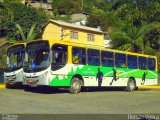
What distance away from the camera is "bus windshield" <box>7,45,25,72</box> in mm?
21406

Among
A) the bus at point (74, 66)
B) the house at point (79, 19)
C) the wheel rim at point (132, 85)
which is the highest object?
the house at point (79, 19)

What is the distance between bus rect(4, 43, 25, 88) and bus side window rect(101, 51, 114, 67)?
4.90 metres

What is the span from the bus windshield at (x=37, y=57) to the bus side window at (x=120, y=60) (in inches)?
245

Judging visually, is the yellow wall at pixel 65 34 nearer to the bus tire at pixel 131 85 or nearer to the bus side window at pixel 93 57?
the bus tire at pixel 131 85

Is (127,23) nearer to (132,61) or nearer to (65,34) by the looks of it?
(65,34)

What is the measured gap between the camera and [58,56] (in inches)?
773

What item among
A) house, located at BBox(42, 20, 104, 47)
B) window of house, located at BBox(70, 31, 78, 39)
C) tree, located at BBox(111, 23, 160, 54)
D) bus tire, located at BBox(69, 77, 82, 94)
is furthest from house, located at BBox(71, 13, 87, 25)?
bus tire, located at BBox(69, 77, 82, 94)

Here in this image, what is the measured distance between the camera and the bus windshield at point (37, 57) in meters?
19.4

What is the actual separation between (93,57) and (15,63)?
451 cm

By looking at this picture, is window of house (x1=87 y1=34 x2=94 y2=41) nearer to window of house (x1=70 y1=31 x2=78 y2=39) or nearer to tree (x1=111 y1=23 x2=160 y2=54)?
window of house (x1=70 y1=31 x2=78 y2=39)

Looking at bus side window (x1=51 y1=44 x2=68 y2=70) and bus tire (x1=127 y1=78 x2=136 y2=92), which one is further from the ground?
bus side window (x1=51 y1=44 x2=68 y2=70)

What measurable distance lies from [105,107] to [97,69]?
8151 millimetres

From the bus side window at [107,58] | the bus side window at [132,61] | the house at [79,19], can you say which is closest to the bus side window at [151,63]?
the bus side window at [132,61]

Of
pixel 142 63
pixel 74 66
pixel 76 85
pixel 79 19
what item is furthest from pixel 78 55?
→ pixel 79 19
